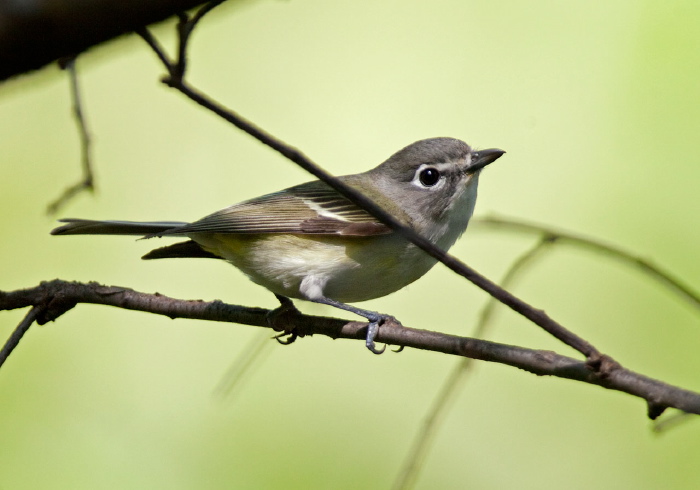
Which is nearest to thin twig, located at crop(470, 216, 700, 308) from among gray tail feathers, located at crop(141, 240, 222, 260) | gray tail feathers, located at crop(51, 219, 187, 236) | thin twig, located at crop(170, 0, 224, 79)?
thin twig, located at crop(170, 0, 224, 79)

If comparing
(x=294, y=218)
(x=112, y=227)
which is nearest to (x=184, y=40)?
(x=112, y=227)

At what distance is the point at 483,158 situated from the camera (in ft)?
11.3

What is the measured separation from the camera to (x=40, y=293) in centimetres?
239

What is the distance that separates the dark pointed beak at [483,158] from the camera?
11.2ft

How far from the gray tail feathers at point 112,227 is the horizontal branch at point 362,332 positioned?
45 cm

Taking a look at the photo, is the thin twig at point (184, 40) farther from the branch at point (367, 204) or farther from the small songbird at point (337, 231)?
the small songbird at point (337, 231)

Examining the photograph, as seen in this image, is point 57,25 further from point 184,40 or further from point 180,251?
point 180,251

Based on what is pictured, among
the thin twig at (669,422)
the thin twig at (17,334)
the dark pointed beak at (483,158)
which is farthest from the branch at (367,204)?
the dark pointed beak at (483,158)

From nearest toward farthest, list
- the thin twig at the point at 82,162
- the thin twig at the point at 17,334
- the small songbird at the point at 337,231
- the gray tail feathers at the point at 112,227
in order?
the thin twig at the point at 17,334
the thin twig at the point at 82,162
the gray tail feathers at the point at 112,227
the small songbird at the point at 337,231

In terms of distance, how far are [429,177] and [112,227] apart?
158 cm

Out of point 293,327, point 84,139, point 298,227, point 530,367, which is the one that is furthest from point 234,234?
point 530,367

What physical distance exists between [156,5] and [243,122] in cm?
49

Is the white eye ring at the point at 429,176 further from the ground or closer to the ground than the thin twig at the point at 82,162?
further from the ground

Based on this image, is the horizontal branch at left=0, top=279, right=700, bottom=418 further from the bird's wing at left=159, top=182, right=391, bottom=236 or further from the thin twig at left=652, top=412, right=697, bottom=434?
the bird's wing at left=159, top=182, right=391, bottom=236
